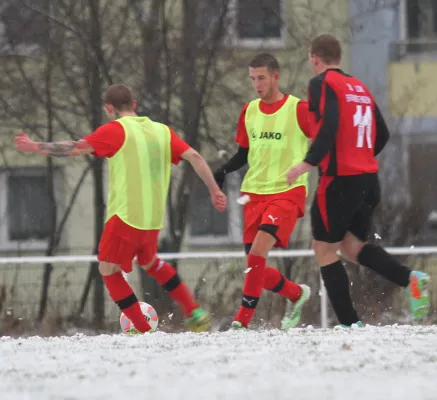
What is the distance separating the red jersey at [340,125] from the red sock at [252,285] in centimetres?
94

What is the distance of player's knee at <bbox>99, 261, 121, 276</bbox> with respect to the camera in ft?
30.3

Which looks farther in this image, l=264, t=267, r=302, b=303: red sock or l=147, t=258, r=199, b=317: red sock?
l=264, t=267, r=302, b=303: red sock

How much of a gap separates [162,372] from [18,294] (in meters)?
8.28

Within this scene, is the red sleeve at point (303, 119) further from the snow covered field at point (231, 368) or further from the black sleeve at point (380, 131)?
the snow covered field at point (231, 368)

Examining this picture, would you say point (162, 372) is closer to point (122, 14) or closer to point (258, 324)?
point (258, 324)

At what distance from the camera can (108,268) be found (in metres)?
9.24

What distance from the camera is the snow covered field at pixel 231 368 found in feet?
16.6

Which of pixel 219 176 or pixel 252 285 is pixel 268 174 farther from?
pixel 252 285

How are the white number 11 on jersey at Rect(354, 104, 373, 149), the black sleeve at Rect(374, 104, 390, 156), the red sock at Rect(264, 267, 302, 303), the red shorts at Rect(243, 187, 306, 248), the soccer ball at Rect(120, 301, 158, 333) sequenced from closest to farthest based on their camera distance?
1. the white number 11 on jersey at Rect(354, 104, 373, 149)
2. the black sleeve at Rect(374, 104, 390, 156)
3. the red shorts at Rect(243, 187, 306, 248)
4. the red sock at Rect(264, 267, 302, 303)
5. the soccer ball at Rect(120, 301, 158, 333)

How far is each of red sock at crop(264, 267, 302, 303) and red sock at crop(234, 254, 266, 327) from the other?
0.40 metres

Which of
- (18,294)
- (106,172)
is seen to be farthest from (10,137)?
(18,294)

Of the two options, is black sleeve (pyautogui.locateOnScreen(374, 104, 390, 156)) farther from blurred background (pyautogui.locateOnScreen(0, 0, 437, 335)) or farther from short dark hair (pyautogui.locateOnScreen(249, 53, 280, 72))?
blurred background (pyautogui.locateOnScreen(0, 0, 437, 335))

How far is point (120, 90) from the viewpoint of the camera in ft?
30.1

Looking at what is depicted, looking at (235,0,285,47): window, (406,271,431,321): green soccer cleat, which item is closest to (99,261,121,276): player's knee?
(406,271,431,321): green soccer cleat
